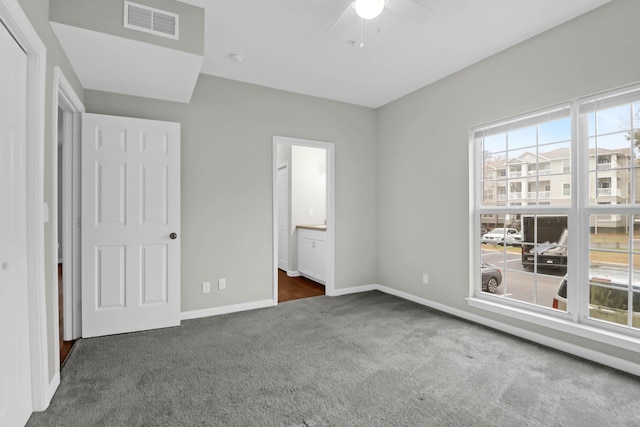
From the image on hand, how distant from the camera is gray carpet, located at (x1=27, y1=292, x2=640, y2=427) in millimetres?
1818

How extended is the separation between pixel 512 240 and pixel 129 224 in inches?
143

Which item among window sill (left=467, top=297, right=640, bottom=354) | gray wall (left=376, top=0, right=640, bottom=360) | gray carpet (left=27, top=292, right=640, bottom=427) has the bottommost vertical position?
gray carpet (left=27, top=292, right=640, bottom=427)

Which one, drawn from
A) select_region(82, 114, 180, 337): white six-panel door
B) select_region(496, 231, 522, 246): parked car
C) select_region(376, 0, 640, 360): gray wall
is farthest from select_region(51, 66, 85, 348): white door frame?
select_region(496, 231, 522, 246): parked car

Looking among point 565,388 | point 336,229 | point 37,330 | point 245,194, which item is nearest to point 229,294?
point 245,194

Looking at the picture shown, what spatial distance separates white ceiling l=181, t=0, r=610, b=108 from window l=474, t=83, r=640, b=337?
75cm

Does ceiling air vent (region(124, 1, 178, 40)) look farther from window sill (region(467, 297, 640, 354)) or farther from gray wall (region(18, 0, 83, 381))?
window sill (region(467, 297, 640, 354))

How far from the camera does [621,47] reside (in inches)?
90.7

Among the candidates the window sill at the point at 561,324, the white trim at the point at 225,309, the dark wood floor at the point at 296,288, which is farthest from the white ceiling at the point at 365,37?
the dark wood floor at the point at 296,288

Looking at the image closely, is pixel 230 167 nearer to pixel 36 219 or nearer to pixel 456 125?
pixel 36 219

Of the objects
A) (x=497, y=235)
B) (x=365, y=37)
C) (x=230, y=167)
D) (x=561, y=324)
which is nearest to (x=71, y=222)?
(x=230, y=167)

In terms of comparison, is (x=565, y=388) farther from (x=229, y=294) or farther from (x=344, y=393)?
(x=229, y=294)

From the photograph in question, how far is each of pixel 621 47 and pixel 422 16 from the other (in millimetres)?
1453

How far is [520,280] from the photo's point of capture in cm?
306

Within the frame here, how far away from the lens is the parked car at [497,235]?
10.3 feet
